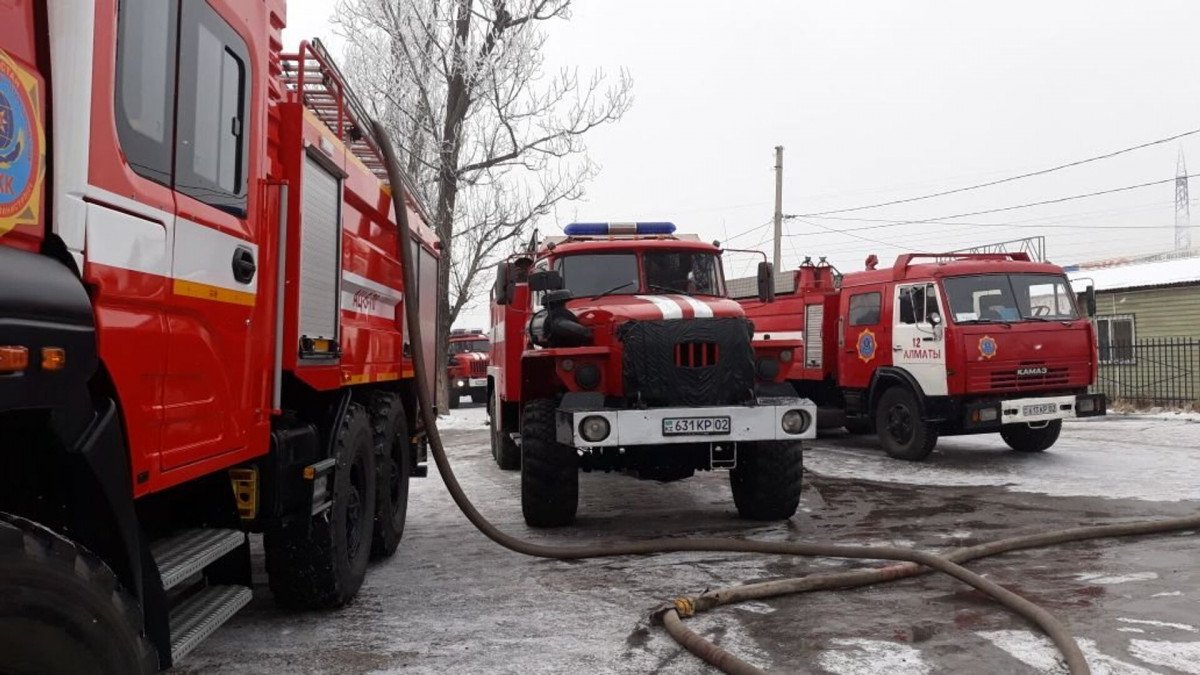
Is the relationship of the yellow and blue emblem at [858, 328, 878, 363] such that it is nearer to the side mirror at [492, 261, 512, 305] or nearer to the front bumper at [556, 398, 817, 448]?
the front bumper at [556, 398, 817, 448]

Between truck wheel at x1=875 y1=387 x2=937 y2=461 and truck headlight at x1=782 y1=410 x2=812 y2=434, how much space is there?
16.1 feet

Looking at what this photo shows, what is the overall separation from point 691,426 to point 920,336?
5.62 metres

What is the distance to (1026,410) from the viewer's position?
34.6ft

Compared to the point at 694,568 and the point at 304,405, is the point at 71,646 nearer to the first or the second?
the point at 304,405

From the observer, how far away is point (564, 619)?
15.4 feet

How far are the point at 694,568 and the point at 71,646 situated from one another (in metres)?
4.23

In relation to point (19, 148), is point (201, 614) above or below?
below

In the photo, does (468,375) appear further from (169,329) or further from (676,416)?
(169,329)

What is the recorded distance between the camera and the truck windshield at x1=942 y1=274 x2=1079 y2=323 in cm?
1086

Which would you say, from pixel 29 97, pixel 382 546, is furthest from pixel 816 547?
pixel 29 97

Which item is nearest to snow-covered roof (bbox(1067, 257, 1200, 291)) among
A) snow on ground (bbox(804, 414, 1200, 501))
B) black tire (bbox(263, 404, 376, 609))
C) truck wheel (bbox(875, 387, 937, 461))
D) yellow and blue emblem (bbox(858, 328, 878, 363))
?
snow on ground (bbox(804, 414, 1200, 501))

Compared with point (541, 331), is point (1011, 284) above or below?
above

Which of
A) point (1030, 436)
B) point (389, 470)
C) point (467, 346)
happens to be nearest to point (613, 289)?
point (389, 470)

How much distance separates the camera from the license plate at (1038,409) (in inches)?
415
